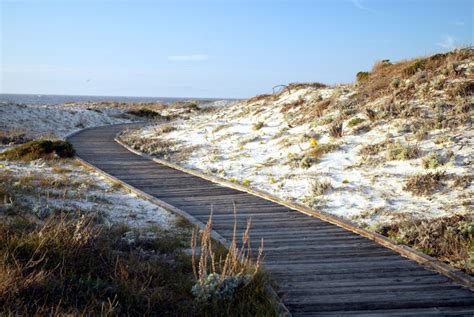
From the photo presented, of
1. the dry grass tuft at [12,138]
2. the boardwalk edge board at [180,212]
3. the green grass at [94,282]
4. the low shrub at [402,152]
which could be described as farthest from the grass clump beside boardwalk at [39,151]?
the low shrub at [402,152]

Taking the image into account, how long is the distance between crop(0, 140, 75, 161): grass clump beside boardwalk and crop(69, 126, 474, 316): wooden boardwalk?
787cm

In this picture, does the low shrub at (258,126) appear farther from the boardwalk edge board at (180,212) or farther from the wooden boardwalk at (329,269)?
the wooden boardwalk at (329,269)

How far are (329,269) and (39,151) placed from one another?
13982 mm

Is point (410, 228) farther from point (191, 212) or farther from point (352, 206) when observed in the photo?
point (191, 212)

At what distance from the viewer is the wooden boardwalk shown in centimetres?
496

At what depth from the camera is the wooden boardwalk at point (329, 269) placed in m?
4.96

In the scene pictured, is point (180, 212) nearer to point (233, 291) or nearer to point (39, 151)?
point (233, 291)

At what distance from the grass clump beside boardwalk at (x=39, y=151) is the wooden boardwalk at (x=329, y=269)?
7.87 m

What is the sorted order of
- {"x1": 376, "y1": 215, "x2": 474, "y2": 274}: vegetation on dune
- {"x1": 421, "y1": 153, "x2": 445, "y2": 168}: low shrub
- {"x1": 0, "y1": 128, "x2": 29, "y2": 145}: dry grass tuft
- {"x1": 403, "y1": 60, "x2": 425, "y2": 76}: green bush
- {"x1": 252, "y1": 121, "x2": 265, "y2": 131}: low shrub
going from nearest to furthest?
{"x1": 376, "y1": 215, "x2": 474, "y2": 274}: vegetation on dune
{"x1": 421, "y1": 153, "x2": 445, "y2": 168}: low shrub
{"x1": 403, "y1": 60, "x2": 425, "y2": 76}: green bush
{"x1": 252, "y1": 121, "x2": 265, "y2": 131}: low shrub
{"x1": 0, "y1": 128, "x2": 29, "y2": 145}: dry grass tuft

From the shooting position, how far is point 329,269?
19.8ft

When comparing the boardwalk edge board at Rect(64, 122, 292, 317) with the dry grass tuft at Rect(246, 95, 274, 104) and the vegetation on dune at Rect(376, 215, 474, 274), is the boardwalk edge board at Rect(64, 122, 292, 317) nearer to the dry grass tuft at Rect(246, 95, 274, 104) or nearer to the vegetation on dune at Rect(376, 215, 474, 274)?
the vegetation on dune at Rect(376, 215, 474, 274)

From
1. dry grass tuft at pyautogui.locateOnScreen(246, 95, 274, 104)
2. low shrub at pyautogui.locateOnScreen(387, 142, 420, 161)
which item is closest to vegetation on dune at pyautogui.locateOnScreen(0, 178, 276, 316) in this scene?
low shrub at pyautogui.locateOnScreen(387, 142, 420, 161)

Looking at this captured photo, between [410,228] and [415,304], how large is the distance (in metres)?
2.53

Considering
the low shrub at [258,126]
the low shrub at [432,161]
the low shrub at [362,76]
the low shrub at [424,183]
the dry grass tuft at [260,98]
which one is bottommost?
the low shrub at [424,183]
